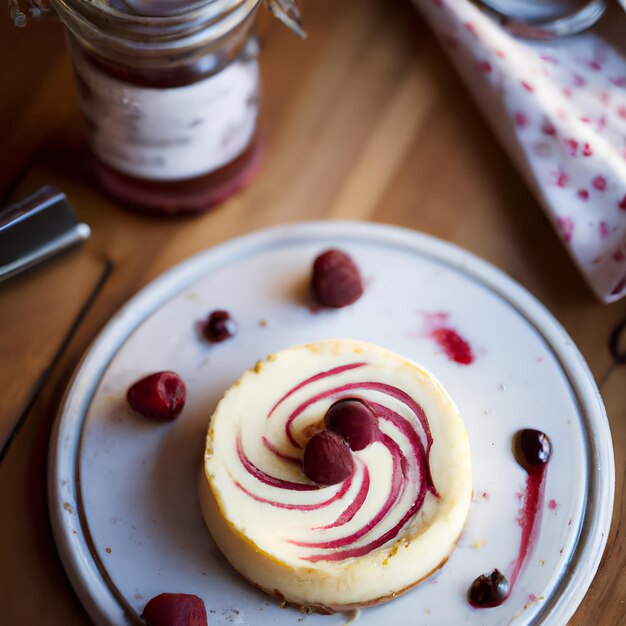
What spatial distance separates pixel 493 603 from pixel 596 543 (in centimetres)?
15

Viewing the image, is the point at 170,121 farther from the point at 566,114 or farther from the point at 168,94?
the point at 566,114

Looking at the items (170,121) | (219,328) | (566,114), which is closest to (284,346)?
(219,328)

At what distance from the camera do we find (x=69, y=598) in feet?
3.28

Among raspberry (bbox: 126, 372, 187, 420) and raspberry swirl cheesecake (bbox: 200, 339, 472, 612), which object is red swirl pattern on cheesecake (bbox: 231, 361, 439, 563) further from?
raspberry (bbox: 126, 372, 187, 420)

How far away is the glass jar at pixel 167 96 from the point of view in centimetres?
100

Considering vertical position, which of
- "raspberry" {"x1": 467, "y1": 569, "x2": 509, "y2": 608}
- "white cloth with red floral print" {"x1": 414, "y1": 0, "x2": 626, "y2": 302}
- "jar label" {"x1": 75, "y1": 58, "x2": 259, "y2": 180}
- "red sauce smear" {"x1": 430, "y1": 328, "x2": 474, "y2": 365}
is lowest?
"raspberry" {"x1": 467, "y1": 569, "x2": 509, "y2": 608}

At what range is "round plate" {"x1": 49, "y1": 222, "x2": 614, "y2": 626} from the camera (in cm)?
98

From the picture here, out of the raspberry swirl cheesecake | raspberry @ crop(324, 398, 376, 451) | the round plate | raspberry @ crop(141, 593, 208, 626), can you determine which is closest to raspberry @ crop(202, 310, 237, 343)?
the round plate

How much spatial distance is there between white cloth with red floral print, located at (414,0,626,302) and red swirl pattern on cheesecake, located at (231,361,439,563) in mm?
380

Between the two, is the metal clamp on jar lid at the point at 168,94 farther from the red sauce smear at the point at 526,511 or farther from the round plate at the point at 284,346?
the red sauce smear at the point at 526,511

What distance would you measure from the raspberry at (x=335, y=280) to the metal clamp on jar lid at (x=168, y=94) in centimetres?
21

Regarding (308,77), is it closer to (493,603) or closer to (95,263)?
(95,263)

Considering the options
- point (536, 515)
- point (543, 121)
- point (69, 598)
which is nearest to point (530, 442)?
point (536, 515)

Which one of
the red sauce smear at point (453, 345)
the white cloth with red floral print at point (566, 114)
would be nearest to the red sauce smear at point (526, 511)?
the red sauce smear at point (453, 345)
